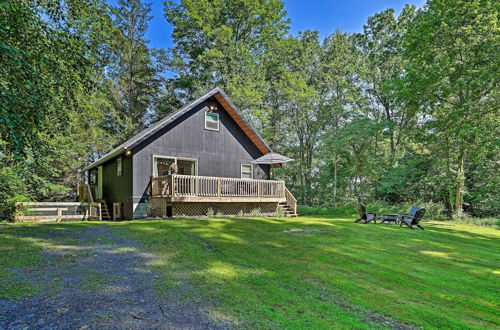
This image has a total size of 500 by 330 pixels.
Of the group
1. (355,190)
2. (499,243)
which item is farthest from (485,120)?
(355,190)

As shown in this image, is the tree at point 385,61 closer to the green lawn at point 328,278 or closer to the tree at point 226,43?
the tree at point 226,43

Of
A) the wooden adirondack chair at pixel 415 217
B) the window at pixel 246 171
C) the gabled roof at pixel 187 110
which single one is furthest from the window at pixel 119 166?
the wooden adirondack chair at pixel 415 217

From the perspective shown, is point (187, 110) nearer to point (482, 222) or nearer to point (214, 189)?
Answer: point (214, 189)

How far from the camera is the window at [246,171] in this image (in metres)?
15.8

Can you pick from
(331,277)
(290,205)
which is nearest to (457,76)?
(290,205)

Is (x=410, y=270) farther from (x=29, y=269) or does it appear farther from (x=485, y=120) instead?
(x=485, y=120)

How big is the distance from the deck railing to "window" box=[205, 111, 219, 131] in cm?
318

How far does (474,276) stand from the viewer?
4.83 meters

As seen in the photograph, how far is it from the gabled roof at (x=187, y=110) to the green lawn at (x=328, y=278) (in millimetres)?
5638

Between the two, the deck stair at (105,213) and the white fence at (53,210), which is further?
the deck stair at (105,213)

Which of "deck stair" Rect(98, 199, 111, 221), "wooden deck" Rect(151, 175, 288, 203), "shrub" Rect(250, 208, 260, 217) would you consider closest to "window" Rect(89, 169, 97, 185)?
"deck stair" Rect(98, 199, 111, 221)

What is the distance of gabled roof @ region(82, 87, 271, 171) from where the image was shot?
40.2ft

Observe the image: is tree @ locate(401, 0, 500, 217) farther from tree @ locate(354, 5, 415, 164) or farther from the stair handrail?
the stair handrail

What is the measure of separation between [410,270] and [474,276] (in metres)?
1.05
